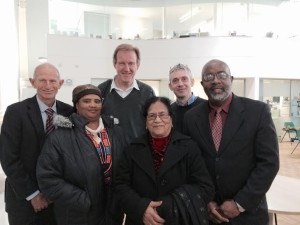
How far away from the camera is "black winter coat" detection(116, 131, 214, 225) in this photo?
1.79 meters

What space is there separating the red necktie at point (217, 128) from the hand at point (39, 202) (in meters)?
1.31

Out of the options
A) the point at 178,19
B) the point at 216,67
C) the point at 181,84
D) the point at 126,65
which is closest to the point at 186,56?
the point at 178,19

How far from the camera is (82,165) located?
1.90 metres

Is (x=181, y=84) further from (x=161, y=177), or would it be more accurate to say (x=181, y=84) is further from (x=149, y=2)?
(x=149, y=2)

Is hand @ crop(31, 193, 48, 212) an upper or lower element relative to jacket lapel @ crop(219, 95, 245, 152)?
lower

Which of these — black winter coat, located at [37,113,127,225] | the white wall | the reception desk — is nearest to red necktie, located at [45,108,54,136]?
black winter coat, located at [37,113,127,225]

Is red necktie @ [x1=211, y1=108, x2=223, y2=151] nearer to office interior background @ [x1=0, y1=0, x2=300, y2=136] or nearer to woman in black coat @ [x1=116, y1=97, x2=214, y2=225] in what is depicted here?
woman in black coat @ [x1=116, y1=97, x2=214, y2=225]

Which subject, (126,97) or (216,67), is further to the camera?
(126,97)

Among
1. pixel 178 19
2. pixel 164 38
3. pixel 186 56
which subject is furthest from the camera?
pixel 178 19

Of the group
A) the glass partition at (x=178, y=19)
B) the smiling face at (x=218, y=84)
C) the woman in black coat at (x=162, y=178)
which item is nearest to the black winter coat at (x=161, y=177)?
the woman in black coat at (x=162, y=178)

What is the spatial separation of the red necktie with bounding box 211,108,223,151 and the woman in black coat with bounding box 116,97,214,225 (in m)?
0.18

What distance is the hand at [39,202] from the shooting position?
2.04 metres

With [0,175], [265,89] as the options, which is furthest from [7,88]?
[265,89]

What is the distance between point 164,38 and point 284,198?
31.3ft
